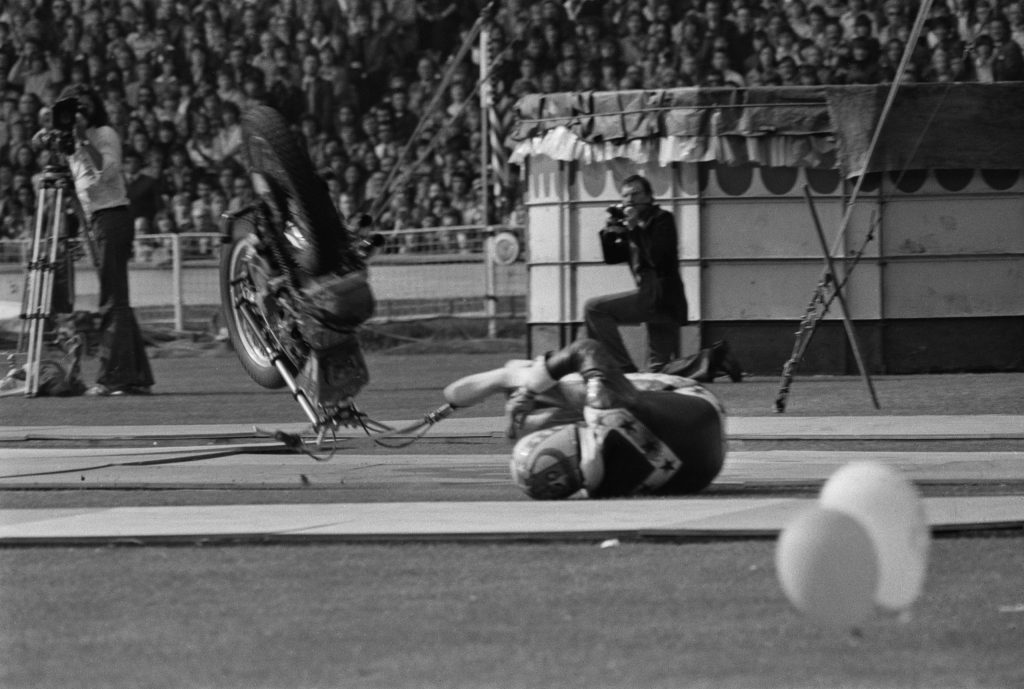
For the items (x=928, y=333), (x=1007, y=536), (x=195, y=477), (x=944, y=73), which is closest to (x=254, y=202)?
(x=195, y=477)

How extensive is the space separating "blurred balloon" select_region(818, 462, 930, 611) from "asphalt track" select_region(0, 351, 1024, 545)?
1.93 metres

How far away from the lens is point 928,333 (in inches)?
655

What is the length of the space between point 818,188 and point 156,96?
11322mm

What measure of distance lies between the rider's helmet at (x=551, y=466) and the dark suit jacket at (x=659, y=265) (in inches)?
252

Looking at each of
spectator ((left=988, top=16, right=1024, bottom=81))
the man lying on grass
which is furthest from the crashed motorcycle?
spectator ((left=988, top=16, right=1024, bottom=81))

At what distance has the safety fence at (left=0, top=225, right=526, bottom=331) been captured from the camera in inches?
845

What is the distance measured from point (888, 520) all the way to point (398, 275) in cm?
1758

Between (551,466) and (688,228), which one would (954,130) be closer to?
(688,228)

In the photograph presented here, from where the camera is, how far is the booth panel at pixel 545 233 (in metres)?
17.5

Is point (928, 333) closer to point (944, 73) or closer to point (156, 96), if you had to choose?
point (944, 73)

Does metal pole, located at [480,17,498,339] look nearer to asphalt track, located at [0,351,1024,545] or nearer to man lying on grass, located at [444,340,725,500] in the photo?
asphalt track, located at [0,351,1024,545]

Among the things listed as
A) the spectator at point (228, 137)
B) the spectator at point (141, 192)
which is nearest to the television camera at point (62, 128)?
the spectator at point (141, 192)

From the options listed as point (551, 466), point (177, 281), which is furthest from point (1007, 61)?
point (551, 466)

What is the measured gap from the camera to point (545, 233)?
1764 cm
